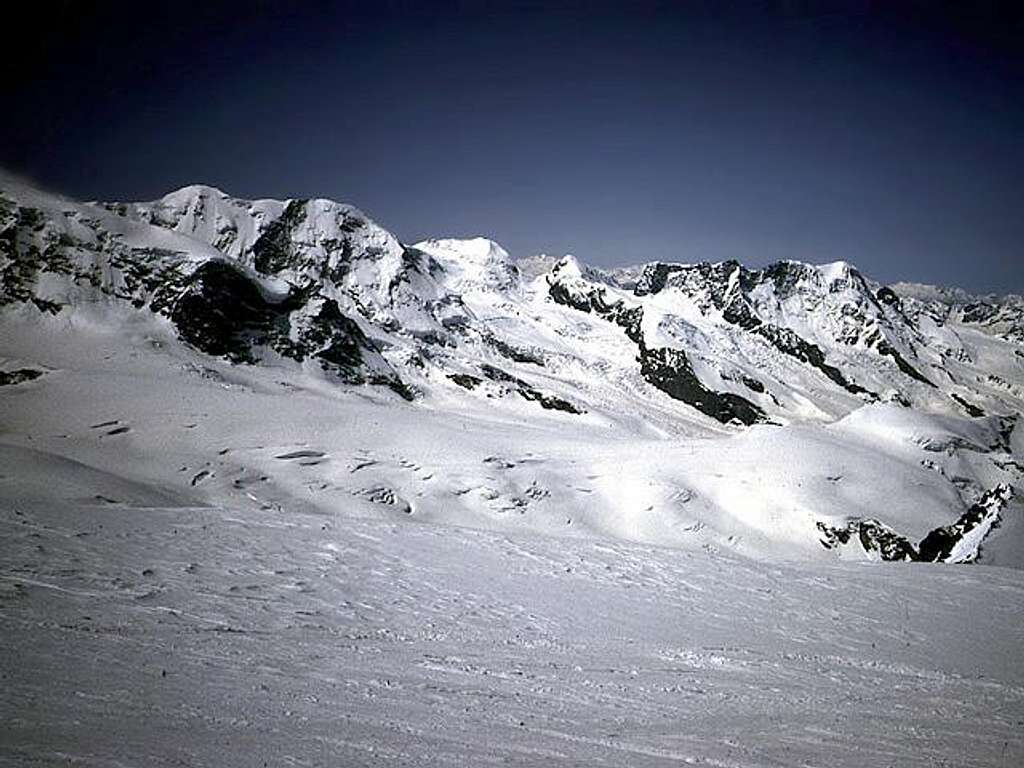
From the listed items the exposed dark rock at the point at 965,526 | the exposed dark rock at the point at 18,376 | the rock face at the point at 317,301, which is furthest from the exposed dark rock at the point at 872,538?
the exposed dark rock at the point at 18,376

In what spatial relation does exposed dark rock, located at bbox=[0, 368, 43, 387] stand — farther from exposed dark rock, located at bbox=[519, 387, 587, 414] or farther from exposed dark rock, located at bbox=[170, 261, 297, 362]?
exposed dark rock, located at bbox=[519, 387, 587, 414]

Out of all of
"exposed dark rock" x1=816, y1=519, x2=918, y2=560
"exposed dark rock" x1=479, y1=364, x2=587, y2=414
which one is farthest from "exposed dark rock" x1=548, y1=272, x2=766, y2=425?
"exposed dark rock" x1=816, y1=519, x2=918, y2=560

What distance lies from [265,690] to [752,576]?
43.0 ft

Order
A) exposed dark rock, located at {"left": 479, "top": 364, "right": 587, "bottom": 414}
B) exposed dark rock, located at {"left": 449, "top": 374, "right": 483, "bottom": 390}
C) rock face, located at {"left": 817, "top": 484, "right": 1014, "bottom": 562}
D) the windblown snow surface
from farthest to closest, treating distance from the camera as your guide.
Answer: exposed dark rock, located at {"left": 449, "top": 374, "right": 483, "bottom": 390}, exposed dark rock, located at {"left": 479, "top": 364, "right": 587, "bottom": 414}, rock face, located at {"left": 817, "top": 484, "right": 1014, "bottom": 562}, the windblown snow surface

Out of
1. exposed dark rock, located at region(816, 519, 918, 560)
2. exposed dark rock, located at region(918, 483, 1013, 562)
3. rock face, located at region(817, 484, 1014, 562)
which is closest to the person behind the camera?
rock face, located at region(817, 484, 1014, 562)

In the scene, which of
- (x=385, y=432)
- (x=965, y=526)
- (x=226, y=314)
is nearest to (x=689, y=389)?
(x=226, y=314)

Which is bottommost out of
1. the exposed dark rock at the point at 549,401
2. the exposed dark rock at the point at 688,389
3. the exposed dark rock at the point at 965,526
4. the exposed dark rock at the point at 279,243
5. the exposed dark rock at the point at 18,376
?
the exposed dark rock at the point at 18,376

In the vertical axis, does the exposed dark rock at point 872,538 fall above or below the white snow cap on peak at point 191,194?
below

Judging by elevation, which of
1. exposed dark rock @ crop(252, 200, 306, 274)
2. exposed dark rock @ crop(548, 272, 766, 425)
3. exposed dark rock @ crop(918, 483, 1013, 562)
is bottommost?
exposed dark rock @ crop(918, 483, 1013, 562)

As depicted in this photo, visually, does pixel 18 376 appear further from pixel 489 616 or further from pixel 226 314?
pixel 489 616

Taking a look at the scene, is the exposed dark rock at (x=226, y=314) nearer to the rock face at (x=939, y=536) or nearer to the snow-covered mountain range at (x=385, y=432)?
the snow-covered mountain range at (x=385, y=432)

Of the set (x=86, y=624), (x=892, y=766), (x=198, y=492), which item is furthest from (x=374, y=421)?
(x=892, y=766)

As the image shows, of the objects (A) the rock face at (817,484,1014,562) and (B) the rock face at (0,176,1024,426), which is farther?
(B) the rock face at (0,176,1024,426)

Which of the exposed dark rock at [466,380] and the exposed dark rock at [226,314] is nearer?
the exposed dark rock at [226,314]
